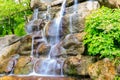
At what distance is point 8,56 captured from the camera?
12.4 metres

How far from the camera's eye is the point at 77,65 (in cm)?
871

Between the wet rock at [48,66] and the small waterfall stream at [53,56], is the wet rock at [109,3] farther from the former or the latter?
the wet rock at [48,66]

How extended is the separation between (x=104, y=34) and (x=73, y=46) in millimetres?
Result: 1726

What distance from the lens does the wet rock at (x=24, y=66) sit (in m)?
10.4

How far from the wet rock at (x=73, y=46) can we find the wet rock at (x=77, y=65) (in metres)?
0.41

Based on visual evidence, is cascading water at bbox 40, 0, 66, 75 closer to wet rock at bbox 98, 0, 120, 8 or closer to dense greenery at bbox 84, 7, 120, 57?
dense greenery at bbox 84, 7, 120, 57

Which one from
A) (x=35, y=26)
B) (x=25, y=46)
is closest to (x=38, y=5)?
(x=35, y=26)

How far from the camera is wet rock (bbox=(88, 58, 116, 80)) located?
745 centimetres

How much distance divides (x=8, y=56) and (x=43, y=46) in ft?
7.13

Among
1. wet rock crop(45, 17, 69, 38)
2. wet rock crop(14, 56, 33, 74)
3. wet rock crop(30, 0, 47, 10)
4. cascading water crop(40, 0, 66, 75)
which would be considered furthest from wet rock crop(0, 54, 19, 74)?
wet rock crop(30, 0, 47, 10)

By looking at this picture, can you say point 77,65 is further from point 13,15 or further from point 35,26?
point 13,15

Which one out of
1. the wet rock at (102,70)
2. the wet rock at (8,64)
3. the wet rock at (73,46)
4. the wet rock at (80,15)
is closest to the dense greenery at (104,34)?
the wet rock at (102,70)

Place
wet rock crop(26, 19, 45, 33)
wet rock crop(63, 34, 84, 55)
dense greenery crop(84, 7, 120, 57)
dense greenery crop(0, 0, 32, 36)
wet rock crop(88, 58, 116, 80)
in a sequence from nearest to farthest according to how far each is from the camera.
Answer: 1. wet rock crop(88, 58, 116, 80)
2. dense greenery crop(84, 7, 120, 57)
3. wet rock crop(63, 34, 84, 55)
4. wet rock crop(26, 19, 45, 33)
5. dense greenery crop(0, 0, 32, 36)

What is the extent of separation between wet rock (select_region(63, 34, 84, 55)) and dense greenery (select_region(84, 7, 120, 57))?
473mm
